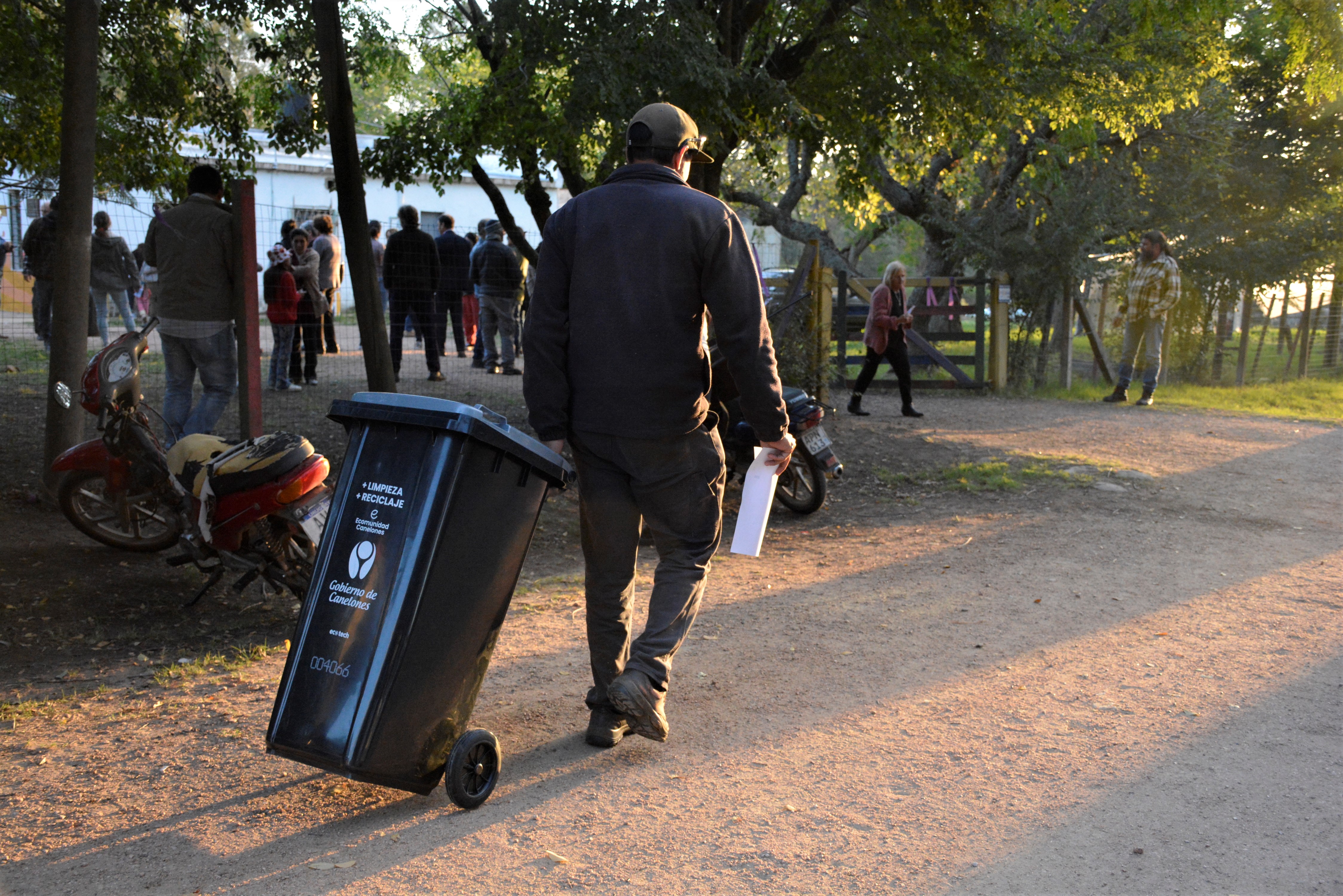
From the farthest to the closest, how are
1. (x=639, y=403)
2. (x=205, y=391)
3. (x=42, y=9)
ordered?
(x=42, y=9) → (x=205, y=391) → (x=639, y=403)

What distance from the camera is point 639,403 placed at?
3387 millimetres

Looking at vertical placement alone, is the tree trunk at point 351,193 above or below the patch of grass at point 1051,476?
above

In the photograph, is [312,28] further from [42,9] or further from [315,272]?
[315,272]

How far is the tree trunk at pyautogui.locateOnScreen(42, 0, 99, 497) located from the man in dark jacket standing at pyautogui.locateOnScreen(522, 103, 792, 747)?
3827 mm

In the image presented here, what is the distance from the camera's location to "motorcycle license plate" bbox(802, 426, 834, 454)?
23.2ft

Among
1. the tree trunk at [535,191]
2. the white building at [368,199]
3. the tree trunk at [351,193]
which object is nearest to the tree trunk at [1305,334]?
the white building at [368,199]

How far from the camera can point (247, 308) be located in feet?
21.7

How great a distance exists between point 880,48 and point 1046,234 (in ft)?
24.1

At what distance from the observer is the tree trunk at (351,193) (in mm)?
7195

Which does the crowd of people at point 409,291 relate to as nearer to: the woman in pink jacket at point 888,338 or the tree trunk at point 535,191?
the tree trunk at point 535,191

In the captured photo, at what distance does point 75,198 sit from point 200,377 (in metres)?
1.18

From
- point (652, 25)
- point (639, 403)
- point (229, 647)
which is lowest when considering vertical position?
point (229, 647)

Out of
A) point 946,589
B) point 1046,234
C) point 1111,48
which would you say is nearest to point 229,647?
point 946,589

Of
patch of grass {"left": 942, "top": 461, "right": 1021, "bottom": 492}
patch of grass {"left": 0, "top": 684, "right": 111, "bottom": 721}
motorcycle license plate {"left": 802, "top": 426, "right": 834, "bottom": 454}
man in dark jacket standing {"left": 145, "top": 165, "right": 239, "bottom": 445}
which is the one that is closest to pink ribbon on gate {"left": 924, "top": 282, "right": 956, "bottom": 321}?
patch of grass {"left": 942, "top": 461, "right": 1021, "bottom": 492}
